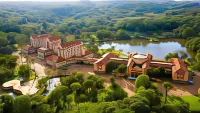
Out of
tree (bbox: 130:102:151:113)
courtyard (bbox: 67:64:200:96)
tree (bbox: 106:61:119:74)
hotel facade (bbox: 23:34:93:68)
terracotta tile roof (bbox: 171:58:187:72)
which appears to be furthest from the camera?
hotel facade (bbox: 23:34:93:68)

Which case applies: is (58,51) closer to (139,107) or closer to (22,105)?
(22,105)

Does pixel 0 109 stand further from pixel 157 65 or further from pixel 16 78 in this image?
pixel 157 65

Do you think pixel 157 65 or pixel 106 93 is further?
pixel 157 65

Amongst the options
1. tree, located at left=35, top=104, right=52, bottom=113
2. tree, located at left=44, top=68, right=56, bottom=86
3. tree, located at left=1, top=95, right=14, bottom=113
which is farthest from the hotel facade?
tree, located at left=35, top=104, right=52, bottom=113

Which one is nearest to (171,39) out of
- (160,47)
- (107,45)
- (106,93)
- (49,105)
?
(160,47)

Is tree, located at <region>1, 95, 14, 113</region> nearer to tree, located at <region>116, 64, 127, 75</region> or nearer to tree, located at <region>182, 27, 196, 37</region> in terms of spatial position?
tree, located at <region>116, 64, 127, 75</region>
